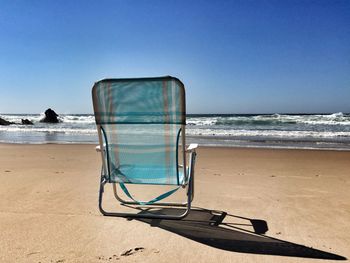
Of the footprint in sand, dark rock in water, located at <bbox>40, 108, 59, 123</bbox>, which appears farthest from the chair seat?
dark rock in water, located at <bbox>40, 108, 59, 123</bbox>

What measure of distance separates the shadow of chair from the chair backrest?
1.40ft

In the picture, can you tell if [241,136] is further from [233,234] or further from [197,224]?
[233,234]

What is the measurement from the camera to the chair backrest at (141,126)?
2980 millimetres

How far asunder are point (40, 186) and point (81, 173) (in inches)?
42.2

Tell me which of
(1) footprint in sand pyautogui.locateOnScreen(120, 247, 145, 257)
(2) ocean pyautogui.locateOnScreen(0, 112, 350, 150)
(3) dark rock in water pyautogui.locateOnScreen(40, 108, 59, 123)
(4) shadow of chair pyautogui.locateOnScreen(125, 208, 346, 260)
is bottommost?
(2) ocean pyautogui.locateOnScreen(0, 112, 350, 150)

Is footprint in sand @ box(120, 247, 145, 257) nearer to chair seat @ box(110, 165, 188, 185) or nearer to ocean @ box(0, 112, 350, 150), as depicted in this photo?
chair seat @ box(110, 165, 188, 185)

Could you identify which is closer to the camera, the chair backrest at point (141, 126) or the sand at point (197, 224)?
the sand at point (197, 224)

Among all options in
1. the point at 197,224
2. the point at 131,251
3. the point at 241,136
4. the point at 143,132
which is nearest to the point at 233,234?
the point at 197,224

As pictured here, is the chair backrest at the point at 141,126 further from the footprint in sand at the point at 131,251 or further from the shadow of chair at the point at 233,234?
the footprint in sand at the point at 131,251

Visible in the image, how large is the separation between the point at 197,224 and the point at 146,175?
26.2 inches

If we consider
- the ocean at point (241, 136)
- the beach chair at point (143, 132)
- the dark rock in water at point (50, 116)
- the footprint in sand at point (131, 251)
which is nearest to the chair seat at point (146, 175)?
the beach chair at point (143, 132)

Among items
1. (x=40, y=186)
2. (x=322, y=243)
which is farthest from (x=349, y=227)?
(x=40, y=186)

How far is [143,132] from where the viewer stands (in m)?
3.20

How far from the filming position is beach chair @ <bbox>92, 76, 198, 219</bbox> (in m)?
2.99
